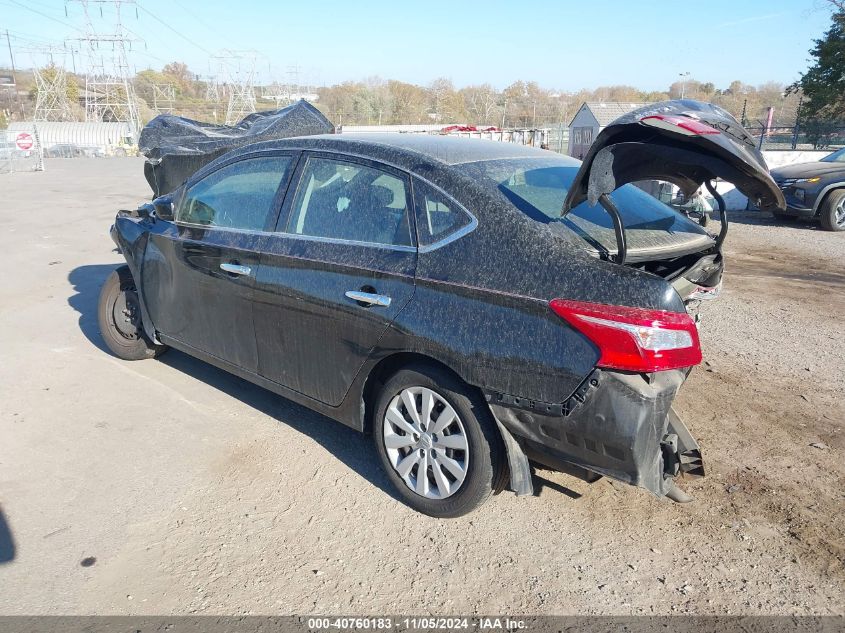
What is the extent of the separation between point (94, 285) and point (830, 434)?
7.52 m

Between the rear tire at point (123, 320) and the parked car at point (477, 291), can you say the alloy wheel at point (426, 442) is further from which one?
the rear tire at point (123, 320)

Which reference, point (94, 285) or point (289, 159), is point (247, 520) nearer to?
point (289, 159)

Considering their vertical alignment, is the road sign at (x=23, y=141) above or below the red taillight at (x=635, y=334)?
above

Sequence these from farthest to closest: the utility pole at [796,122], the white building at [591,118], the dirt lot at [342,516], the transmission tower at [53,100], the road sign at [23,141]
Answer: the transmission tower at [53,100] → the white building at [591,118] → the road sign at [23,141] → the utility pole at [796,122] → the dirt lot at [342,516]

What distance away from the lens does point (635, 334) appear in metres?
2.44

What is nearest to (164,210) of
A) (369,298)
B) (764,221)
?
(369,298)

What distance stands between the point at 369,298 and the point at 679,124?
1551mm

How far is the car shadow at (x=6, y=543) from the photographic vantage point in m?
2.89

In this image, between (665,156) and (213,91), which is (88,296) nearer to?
(665,156)

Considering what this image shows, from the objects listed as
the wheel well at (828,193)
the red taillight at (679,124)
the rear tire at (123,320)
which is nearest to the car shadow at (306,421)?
the rear tire at (123,320)

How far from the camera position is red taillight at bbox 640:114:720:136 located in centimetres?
245

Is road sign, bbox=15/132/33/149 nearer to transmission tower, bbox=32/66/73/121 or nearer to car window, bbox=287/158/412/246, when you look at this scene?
car window, bbox=287/158/412/246

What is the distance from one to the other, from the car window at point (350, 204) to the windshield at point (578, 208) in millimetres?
433

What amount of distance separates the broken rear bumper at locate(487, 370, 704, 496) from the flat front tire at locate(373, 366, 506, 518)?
0.51ft
